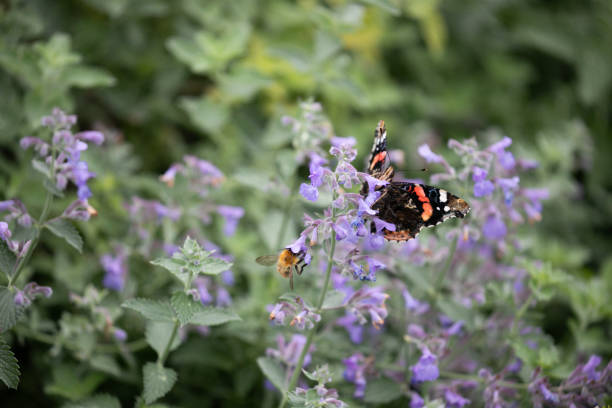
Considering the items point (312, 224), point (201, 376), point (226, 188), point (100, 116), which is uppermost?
point (100, 116)

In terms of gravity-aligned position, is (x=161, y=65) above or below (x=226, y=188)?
above

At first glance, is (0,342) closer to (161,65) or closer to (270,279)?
(270,279)

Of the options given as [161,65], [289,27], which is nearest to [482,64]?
[289,27]

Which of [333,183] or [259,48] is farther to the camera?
[259,48]

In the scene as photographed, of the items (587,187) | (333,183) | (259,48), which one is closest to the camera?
(333,183)

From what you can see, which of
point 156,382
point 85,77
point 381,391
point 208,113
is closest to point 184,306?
point 156,382

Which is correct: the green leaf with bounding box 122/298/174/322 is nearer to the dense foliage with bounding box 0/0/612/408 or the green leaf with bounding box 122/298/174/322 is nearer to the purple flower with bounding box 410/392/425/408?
the dense foliage with bounding box 0/0/612/408

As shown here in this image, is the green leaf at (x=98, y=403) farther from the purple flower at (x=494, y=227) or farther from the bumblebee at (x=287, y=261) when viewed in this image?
the purple flower at (x=494, y=227)
